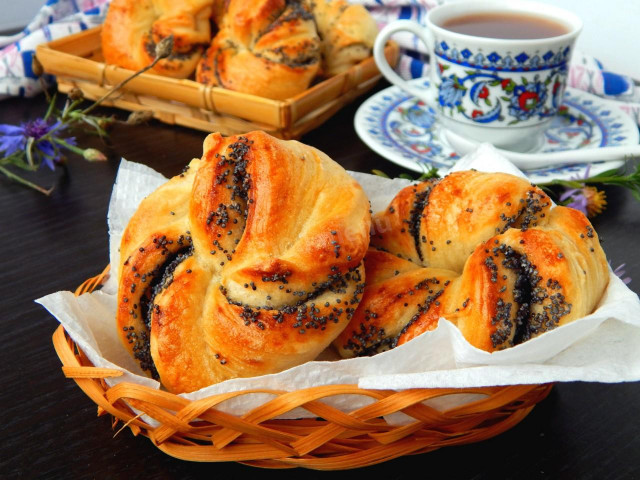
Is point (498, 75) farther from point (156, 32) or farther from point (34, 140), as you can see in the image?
point (34, 140)

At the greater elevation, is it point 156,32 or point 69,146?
point 156,32

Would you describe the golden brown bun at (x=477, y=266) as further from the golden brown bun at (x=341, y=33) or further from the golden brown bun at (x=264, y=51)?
the golden brown bun at (x=341, y=33)

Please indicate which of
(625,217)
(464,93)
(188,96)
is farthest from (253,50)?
(625,217)

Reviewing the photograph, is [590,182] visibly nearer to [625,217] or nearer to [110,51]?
[625,217]

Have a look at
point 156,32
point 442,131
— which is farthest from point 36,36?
point 442,131

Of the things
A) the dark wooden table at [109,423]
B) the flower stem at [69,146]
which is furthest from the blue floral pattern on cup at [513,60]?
the flower stem at [69,146]
